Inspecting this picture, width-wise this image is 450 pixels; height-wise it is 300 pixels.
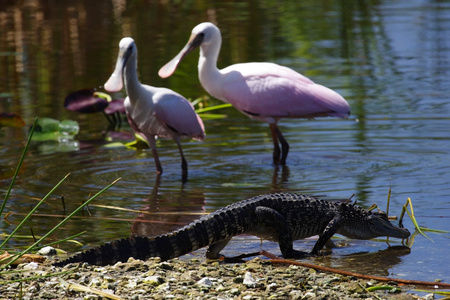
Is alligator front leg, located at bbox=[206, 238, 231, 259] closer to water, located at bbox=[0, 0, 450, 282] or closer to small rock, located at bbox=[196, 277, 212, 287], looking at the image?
water, located at bbox=[0, 0, 450, 282]

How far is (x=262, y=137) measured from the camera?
31.4ft

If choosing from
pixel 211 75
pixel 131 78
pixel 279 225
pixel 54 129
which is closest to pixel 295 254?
pixel 279 225

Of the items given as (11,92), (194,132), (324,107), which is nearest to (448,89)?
(324,107)

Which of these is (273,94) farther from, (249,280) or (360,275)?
(249,280)

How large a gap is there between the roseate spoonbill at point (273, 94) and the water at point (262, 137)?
40 centimetres

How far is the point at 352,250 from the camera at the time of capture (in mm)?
5324

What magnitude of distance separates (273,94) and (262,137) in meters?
1.09

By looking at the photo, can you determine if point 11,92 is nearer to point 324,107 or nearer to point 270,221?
point 324,107

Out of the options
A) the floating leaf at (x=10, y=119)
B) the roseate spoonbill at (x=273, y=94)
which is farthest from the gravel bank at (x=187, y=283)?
the floating leaf at (x=10, y=119)

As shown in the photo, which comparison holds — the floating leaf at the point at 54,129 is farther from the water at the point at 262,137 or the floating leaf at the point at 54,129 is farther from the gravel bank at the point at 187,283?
the gravel bank at the point at 187,283

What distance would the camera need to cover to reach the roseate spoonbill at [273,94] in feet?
27.5

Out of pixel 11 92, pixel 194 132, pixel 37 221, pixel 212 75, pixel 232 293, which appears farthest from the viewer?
pixel 11 92

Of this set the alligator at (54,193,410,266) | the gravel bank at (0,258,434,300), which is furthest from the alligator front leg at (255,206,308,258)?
the gravel bank at (0,258,434,300)

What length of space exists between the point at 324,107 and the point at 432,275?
152 inches
